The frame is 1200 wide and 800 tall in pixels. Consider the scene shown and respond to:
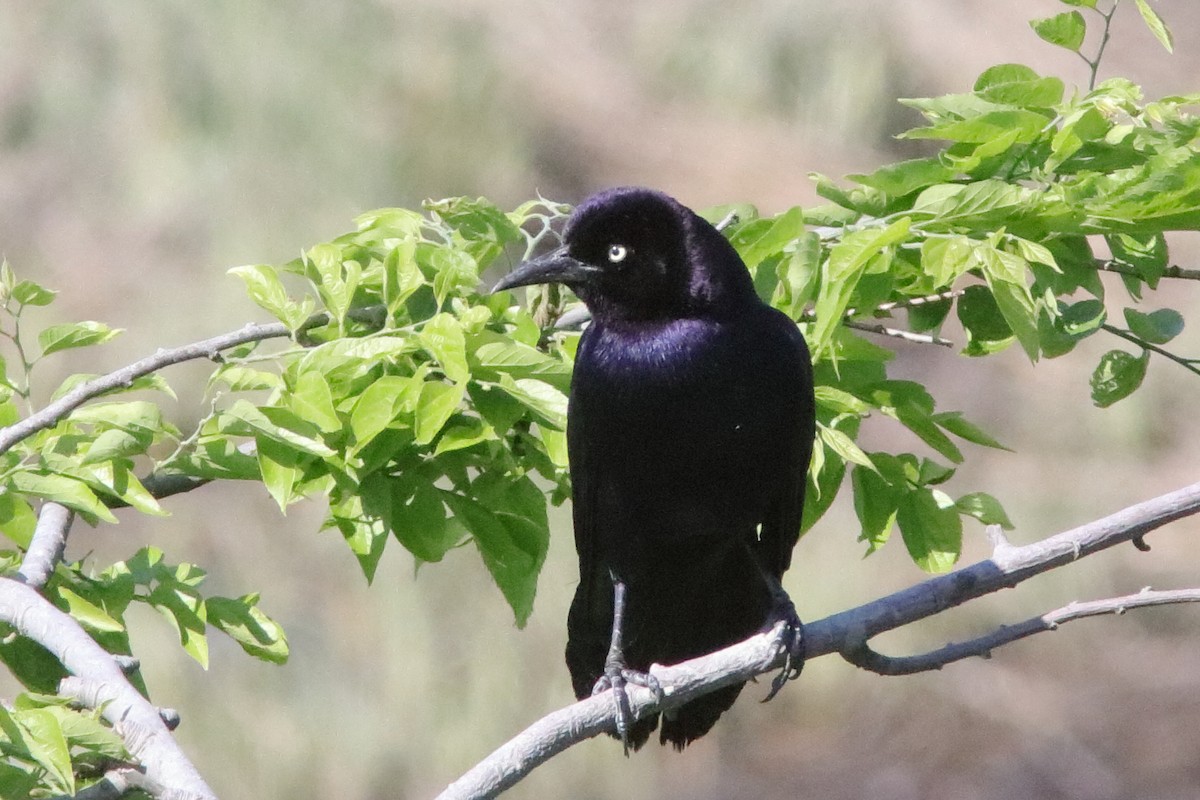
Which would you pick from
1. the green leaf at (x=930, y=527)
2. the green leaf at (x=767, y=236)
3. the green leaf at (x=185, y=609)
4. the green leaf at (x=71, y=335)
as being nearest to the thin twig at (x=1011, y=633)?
the green leaf at (x=930, y=527)

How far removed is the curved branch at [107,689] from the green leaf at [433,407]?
1.58ft

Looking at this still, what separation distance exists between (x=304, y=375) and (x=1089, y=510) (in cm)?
637

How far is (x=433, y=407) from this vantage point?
6.56 ft

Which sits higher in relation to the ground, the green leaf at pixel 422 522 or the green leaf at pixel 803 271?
the green leaf at pixel 803 271

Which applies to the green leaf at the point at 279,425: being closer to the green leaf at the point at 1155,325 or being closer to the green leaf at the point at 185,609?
the green leaf at the point at 185,609

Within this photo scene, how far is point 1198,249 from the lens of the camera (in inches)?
388

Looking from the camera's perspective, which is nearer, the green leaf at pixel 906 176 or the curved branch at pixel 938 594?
the curved branch at pixel 938 594

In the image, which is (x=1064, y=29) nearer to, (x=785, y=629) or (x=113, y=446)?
(x=785, y=629)

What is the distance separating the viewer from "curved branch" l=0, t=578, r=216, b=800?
1.65 m

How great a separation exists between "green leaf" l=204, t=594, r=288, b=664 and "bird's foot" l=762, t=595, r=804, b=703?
79 centimetres

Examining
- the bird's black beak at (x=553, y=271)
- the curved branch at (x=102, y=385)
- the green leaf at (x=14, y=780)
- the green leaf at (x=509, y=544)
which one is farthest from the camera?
the bird's black beak at (x=553, y=271)

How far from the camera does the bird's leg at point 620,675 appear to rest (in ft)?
7.68

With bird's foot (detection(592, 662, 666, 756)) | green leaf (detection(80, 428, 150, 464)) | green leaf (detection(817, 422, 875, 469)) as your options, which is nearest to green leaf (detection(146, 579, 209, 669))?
green leaf (detection(80, 428, 150, 464))

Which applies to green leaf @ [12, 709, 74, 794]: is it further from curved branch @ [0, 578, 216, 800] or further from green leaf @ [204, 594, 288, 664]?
green leaf @ [204, 594, 288, 664]
